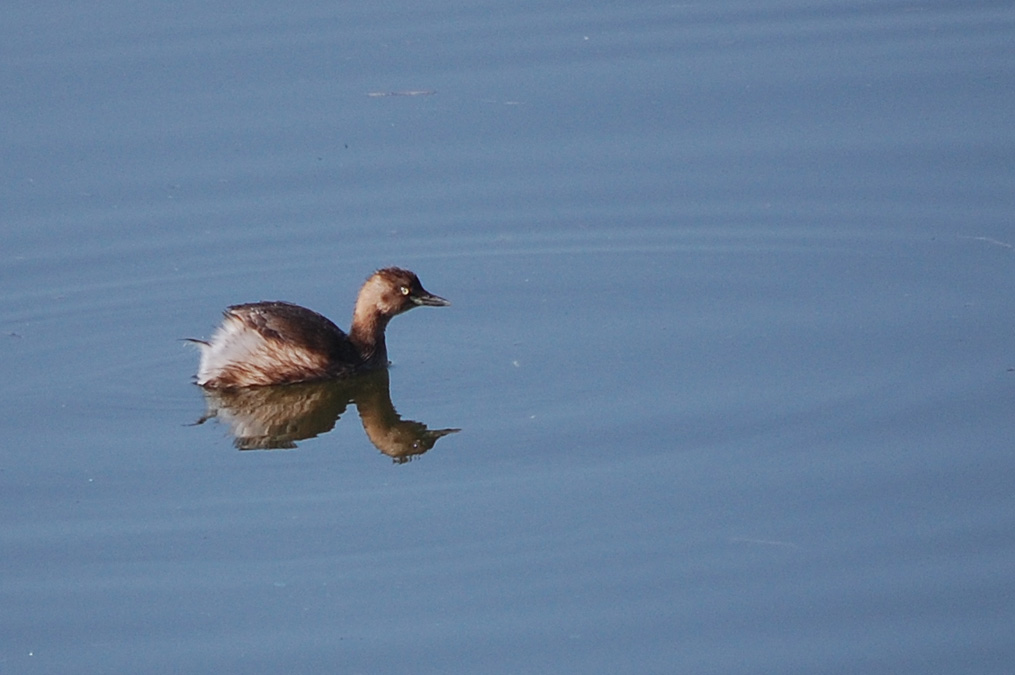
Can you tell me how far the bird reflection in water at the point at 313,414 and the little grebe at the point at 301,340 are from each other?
60 mm

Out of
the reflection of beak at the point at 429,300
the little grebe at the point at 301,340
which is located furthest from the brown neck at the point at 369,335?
the reflection of beak at the point at 429,300

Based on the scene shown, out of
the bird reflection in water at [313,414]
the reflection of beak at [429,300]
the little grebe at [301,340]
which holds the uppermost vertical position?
the reflection of beak at [429,300]

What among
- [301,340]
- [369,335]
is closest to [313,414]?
[301,340]

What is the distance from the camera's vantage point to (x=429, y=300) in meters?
8.91

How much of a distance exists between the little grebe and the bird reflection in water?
0.06 m

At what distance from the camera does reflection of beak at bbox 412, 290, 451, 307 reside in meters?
8.88

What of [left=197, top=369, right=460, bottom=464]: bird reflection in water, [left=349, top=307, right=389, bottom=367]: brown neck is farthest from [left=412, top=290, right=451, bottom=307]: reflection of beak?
[left=197, top=369, right=460, bottom=464]: bird reflection in water

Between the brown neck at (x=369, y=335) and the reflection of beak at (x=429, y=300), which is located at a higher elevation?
the reflection of beak at (x=429, y=300)

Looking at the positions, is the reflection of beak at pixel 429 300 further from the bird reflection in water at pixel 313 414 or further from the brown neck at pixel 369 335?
the bird reflection in water at pixel 313 414

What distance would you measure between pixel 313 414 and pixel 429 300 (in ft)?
2.70

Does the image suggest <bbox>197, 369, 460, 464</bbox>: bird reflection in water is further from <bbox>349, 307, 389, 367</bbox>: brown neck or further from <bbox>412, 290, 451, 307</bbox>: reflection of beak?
<bbox>412, 290, 451, 307</bbox>: reflection of beak

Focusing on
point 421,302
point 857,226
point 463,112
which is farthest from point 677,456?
point 463,112

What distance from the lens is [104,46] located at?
11664 mm

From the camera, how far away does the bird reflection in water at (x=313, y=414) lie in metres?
7.84
